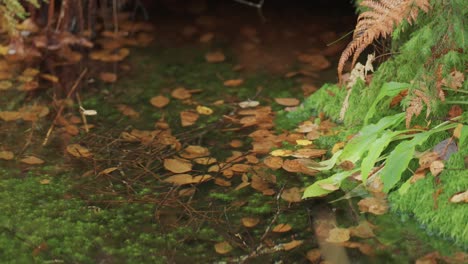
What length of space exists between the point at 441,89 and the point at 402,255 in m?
0.71

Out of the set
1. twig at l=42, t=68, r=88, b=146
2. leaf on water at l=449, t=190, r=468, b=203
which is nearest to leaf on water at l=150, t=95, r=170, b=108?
twig at l=42, t=68, r=88, b=146

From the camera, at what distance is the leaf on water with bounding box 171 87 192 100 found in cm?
396

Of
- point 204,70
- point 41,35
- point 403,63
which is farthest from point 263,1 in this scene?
point 403,63

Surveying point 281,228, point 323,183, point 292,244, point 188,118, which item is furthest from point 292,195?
point 188,118

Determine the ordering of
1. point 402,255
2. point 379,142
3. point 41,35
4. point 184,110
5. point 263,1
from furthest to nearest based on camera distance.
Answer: point 263,1 → point 41,35 → point 184,110 → point 379,142 → point 402,255

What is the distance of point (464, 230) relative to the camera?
2637 millimetres

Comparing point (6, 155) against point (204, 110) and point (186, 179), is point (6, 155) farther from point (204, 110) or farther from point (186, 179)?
point (204, 110)

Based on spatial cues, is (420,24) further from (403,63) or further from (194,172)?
(194,172)

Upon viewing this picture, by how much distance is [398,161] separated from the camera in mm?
2811

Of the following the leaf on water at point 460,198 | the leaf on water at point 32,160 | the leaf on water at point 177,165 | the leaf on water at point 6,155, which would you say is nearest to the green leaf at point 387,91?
the leaf on water at point 460,198

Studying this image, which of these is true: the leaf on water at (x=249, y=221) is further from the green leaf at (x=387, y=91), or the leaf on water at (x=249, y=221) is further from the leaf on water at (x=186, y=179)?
the green leaf at (x=387, y=91)

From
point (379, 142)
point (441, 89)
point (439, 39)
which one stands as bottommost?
point (379, 142)

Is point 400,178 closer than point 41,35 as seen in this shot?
Yes

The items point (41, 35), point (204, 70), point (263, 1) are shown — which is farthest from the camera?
point (263, 1)
